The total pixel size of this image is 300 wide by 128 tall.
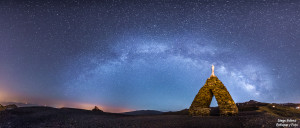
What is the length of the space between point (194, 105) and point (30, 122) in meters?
13.5

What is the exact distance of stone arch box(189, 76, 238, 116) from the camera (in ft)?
53.1

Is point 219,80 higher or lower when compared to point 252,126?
higher

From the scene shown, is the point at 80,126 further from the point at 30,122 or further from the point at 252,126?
the point at 252,126

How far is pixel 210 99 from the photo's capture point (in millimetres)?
18141

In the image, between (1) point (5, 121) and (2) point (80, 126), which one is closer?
(2) point (80, 126)

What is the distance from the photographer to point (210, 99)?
59.5ft

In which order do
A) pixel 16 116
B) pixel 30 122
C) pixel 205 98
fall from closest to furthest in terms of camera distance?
1. pixel 30 122
2. pixel 16 116
3. pixel 205 98

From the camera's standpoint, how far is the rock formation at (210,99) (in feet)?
53.1

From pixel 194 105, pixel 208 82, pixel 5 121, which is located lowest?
pixel 5 121

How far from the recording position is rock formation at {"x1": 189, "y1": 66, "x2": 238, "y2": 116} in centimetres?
1619

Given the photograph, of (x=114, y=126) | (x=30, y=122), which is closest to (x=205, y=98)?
(x=114, y=126)

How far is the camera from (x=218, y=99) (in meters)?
16.8

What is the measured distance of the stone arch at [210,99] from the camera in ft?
53.1

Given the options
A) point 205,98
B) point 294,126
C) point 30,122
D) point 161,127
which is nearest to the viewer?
point 294,126
